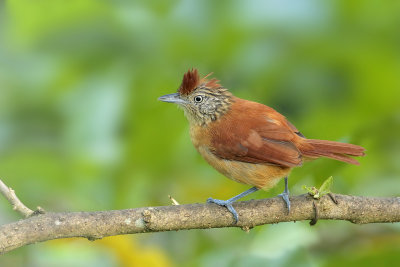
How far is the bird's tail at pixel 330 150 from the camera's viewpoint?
357cm

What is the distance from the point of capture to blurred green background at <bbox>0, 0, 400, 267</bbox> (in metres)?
3.49

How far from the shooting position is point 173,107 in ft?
13.1

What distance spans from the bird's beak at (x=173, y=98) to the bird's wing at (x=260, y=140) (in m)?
0.38

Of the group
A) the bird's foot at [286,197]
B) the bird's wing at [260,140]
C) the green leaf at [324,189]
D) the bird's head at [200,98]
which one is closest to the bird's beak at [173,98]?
the bird's head at [200,98]

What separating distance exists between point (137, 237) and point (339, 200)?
1.06 meters

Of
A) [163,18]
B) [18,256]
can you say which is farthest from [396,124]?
[18,256]

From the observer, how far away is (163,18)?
486cm

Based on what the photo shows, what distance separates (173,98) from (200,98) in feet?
0.84

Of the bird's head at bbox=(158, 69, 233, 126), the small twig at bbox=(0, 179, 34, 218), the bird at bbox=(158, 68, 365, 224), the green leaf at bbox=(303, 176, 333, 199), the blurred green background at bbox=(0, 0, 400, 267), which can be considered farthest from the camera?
the bird's head at bbox=(158, 69, 233, 126)

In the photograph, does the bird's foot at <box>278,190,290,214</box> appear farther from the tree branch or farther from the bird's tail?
the bird's tail

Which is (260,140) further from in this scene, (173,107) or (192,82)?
(192,82)

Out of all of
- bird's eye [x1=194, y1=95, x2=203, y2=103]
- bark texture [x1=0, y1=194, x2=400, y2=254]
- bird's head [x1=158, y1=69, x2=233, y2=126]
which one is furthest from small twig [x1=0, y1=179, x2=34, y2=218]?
bird's eye [x1=194, y1=95, x2=203, y2=103]

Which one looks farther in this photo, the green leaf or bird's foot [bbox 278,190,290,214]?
bird's foot [bbox 278,190,290,214]

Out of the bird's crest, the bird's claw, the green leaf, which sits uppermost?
the bird's crest
